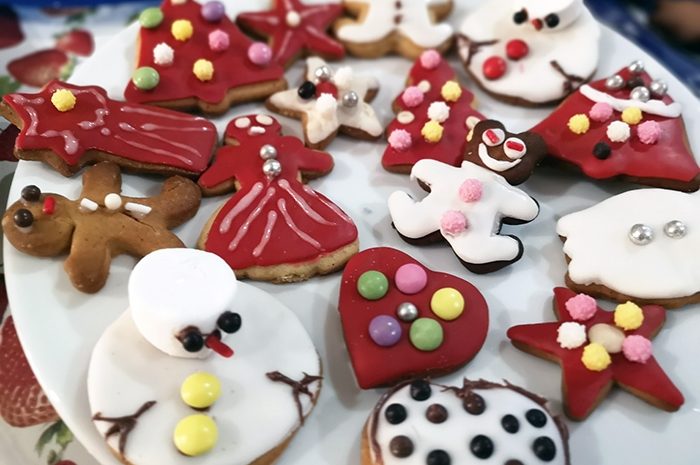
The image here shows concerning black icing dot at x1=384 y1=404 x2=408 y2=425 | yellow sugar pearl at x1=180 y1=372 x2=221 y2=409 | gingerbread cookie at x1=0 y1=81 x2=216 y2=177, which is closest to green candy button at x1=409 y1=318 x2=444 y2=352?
black icing dot at x1=384 y1=404 x2=408 y2=425

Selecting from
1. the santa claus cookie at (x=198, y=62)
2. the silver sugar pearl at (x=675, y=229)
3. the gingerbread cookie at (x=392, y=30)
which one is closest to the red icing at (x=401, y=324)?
the silver sugar pearl at (x=675, y=229)

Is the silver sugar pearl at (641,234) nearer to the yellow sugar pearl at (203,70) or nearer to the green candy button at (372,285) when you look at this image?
the green candy button at (372,285)

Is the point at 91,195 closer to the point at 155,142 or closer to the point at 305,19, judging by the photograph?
the point at 155,142

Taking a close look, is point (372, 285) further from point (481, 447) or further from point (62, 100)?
point (62, 100)

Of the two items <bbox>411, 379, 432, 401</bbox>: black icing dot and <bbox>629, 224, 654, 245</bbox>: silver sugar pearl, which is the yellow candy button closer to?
<bbox>411, 379, 432, 401</bbox>: black icing dot

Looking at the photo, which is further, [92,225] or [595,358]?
[92,225]

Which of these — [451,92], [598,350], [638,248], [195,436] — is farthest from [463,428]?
[451,92]
